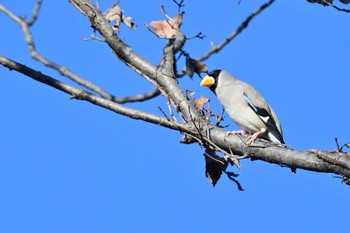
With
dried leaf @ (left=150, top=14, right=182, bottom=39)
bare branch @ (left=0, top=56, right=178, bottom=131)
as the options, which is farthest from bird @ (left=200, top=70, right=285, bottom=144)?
bare branch @ (left=0, top=56, right=178, bottom=131)

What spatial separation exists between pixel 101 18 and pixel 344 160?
2.27 m

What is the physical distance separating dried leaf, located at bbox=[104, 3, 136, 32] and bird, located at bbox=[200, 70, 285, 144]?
5.55 ft

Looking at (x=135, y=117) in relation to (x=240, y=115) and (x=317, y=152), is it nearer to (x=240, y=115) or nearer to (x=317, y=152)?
(x=317, y=152)

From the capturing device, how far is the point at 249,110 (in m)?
7.15

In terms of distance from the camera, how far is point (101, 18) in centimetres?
545

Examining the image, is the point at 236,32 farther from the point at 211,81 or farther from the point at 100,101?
the point at 100,101

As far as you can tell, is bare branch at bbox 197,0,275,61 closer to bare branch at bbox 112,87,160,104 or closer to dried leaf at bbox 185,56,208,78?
bare branch at bbox 112,87,160,104

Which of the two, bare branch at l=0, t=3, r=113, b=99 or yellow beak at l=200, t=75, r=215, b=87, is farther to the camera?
yellow beak at l=200, t=75, r=215, b=87

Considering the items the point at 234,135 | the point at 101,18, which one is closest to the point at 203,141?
the point at 234,135

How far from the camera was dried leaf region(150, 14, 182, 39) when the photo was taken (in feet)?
17.9

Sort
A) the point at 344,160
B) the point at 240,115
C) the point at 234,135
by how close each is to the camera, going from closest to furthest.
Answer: the point at 344,160, the point at 234,135, the point at 240,115

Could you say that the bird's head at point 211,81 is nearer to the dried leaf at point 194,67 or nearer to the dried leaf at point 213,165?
the dried leaf at point 194,67

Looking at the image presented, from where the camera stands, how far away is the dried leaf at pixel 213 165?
16.4ft

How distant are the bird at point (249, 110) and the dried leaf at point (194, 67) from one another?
1316 millimetres
